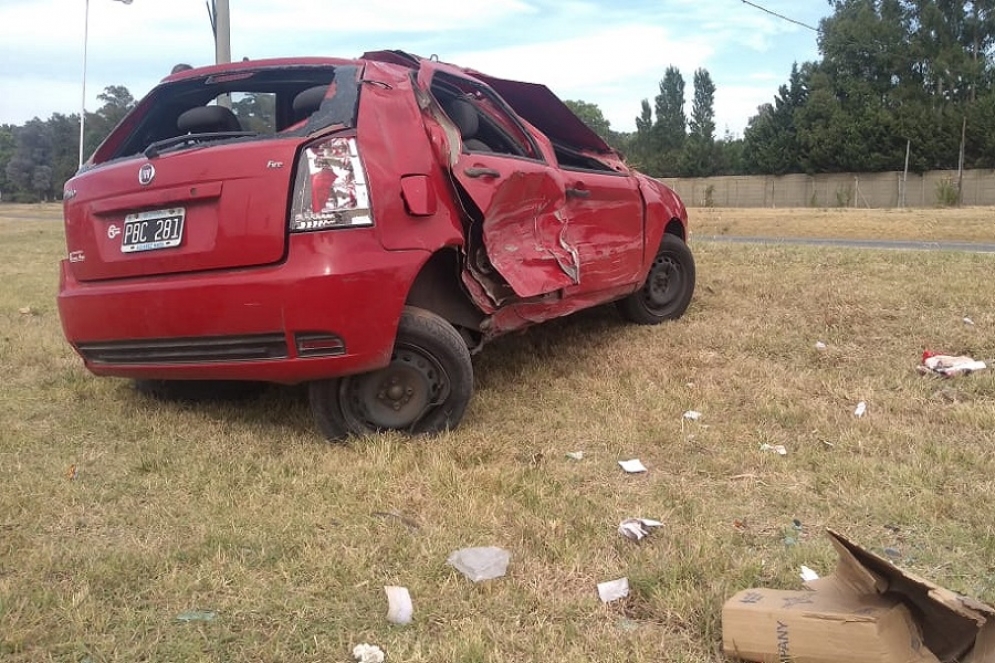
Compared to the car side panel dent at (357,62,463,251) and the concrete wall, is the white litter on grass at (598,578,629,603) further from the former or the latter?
the concrete wall

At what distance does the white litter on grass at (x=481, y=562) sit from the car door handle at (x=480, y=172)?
5.67 ft

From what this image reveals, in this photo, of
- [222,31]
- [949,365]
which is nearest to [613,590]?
[949,365]

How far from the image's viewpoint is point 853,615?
6.33 feet

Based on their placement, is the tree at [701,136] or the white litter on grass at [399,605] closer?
the white litter on grass at [399,605]

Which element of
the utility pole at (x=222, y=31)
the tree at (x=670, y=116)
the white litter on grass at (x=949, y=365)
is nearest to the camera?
the white litter on grass at (x=949, y=365)

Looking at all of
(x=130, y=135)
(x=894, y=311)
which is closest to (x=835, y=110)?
(x=894, y=311)

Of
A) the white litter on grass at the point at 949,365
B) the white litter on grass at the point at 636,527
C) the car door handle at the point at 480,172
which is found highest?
the car door handle at the point at 480,172

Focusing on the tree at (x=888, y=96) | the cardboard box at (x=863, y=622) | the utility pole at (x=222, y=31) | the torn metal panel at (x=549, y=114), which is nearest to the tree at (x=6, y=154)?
the tree at (x=888, y=96)

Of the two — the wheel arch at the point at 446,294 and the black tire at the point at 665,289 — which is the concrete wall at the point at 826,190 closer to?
the black tire at the point at 665,289

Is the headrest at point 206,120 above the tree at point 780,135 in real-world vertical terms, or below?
below

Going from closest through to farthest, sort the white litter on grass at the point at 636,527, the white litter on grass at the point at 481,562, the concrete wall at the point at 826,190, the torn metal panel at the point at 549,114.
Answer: the white litter on grass at the point at 481,562 < the white litter on grass at the point at 636,527 < the torn metal panel at the point at 549,114 < the concrete wall at the point at 826,190

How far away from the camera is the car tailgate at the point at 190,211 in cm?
313

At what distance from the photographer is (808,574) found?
237cm

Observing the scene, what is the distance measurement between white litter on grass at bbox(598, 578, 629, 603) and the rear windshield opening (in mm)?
2007
